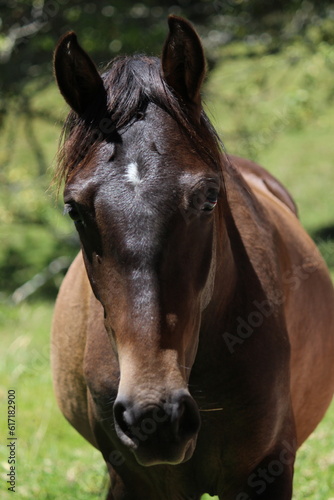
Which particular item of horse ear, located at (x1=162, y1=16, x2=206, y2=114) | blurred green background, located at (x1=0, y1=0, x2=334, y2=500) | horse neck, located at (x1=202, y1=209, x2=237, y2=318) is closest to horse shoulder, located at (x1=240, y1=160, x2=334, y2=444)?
horse neck, located at (x1=202, y1=209, x2=237, y2=318)

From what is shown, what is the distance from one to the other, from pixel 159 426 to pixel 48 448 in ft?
11.9

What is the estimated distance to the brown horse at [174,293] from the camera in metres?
2.06

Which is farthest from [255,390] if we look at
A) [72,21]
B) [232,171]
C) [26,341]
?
[72,21]

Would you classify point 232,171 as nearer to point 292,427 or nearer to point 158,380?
point 292,427

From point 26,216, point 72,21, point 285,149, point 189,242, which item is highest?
point 189,242

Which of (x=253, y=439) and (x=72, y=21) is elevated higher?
(x=253, y=439)

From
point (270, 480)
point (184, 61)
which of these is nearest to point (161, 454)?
point (270, 480)

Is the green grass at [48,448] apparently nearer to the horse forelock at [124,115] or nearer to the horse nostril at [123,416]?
the horse nostril at [123,416]

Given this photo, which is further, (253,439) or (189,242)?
(253,439)

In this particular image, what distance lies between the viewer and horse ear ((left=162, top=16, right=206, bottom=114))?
2336mm

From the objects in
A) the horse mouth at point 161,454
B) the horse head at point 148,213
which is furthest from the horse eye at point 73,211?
the horse mouth at point 161,454

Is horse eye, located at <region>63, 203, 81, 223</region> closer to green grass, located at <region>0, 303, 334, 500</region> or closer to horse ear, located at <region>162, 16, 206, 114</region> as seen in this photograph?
horse ear, located at <region>162, 16, 206, 114</region>

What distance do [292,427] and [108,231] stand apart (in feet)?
3.72

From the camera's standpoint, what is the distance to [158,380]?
196 centimetres
